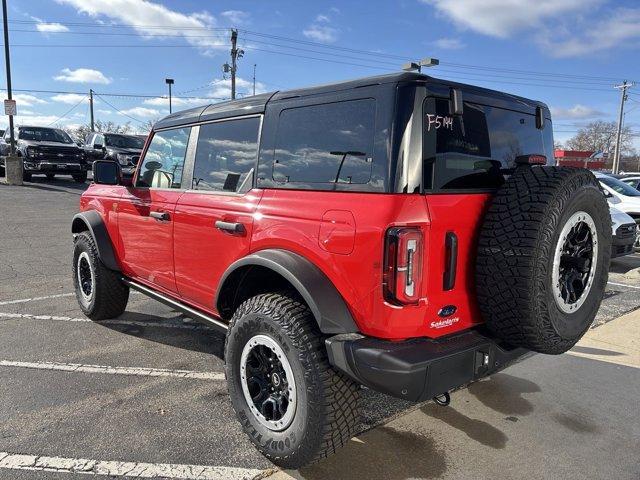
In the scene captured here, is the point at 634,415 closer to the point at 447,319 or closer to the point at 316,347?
the point at 447,319

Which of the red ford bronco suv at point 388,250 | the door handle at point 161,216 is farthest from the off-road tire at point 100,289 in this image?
the red ford bronco suv at point 388,250

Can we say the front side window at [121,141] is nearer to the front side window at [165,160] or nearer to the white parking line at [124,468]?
the front side window at [165,160]

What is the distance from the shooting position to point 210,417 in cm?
312

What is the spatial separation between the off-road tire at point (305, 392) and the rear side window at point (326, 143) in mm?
683

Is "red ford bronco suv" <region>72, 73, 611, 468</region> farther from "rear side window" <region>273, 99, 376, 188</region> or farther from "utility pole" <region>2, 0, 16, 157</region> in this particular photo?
"utility pole" <region>2, 0, 16, 157</region>

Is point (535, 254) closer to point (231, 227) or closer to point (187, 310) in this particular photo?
point (231, 227)

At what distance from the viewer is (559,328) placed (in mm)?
2467

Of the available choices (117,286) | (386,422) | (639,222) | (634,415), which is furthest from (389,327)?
(639,222)

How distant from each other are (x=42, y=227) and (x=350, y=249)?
33.9 ft

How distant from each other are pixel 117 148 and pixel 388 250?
59.7 feet

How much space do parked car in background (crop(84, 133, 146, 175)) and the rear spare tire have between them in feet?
54.3

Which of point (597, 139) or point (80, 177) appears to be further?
point (597, 139)

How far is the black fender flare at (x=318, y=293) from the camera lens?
2277 millimetres

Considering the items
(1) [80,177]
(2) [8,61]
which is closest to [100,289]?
(1) [80,177]
